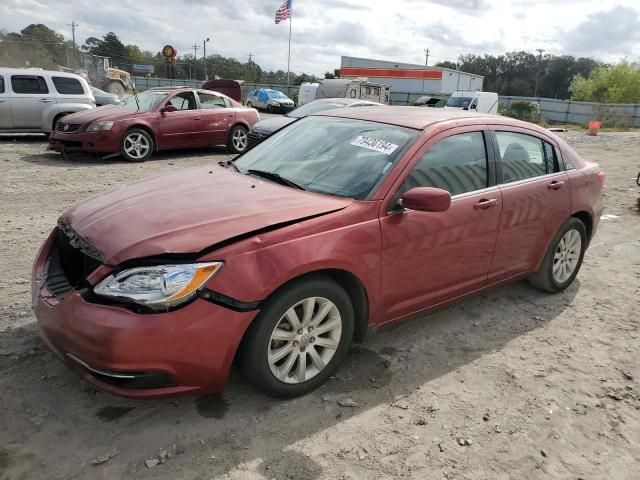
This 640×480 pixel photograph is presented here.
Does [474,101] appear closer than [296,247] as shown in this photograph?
No

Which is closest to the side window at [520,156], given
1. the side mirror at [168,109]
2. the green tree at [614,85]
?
the side mirror at [168,109]

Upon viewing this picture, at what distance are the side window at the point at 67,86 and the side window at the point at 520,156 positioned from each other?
38.4ft

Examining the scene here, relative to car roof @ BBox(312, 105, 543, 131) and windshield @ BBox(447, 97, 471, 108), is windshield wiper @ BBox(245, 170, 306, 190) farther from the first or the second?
windshield @ BBox(447, 97, 471, 108)

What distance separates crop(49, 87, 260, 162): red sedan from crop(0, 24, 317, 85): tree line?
26592mm

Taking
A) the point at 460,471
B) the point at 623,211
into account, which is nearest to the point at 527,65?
the point at 623,211

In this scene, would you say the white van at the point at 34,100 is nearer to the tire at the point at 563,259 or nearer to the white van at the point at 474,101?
the tire at the point at 563,259

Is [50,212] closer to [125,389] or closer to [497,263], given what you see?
[125,389]

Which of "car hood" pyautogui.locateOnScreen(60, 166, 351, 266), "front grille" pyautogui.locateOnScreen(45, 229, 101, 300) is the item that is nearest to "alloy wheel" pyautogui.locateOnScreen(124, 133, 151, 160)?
"car hood" pyautogui.locateOnScreen(60, 166, 351, 266)

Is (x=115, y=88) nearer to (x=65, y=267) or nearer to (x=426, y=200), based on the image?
(x=65, y=267)

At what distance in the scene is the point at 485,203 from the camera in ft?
12.1

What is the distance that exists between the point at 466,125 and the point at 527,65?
123 metres

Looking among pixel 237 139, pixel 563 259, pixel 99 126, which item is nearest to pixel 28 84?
pixel 99 126

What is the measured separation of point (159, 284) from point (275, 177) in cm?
130

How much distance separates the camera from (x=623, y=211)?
8.23 meters
